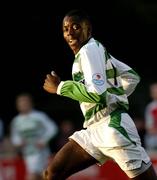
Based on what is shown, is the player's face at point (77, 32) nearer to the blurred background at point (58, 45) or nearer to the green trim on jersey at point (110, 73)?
the green trim on jersey at point (110, 73)

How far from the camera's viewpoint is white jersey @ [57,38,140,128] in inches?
347

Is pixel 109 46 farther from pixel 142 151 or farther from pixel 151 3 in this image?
pixel 142 151

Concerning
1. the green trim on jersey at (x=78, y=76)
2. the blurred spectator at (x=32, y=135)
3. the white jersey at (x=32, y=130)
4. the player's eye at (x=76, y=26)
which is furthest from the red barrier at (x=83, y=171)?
the player's eye at (x=76, y=26)

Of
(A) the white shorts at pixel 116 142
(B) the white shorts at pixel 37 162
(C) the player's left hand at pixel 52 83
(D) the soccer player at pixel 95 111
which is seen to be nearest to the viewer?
(D) the soccer player at pixel 95 111

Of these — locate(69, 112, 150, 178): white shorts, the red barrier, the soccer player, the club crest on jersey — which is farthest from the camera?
the red barrier

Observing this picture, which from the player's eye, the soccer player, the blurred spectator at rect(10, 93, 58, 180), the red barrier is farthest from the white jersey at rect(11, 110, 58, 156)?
the player's eye

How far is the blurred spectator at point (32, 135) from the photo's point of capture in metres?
15.8

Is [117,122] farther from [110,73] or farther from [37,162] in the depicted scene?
[37,162]

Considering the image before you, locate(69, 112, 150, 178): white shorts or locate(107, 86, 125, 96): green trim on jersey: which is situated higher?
locate(107, 86, 125, 96): green trim on jersey

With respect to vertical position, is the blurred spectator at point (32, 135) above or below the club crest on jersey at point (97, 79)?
below

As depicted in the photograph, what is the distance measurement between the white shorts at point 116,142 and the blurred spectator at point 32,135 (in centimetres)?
655

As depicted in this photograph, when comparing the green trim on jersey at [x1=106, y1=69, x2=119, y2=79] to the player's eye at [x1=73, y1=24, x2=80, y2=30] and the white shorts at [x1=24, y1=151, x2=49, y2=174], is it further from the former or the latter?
the white shorts at [x1=24, y1=151, x2=49, y2=174]

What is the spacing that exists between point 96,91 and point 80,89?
0.59 ft

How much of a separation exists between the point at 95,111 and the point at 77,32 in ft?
2.50
